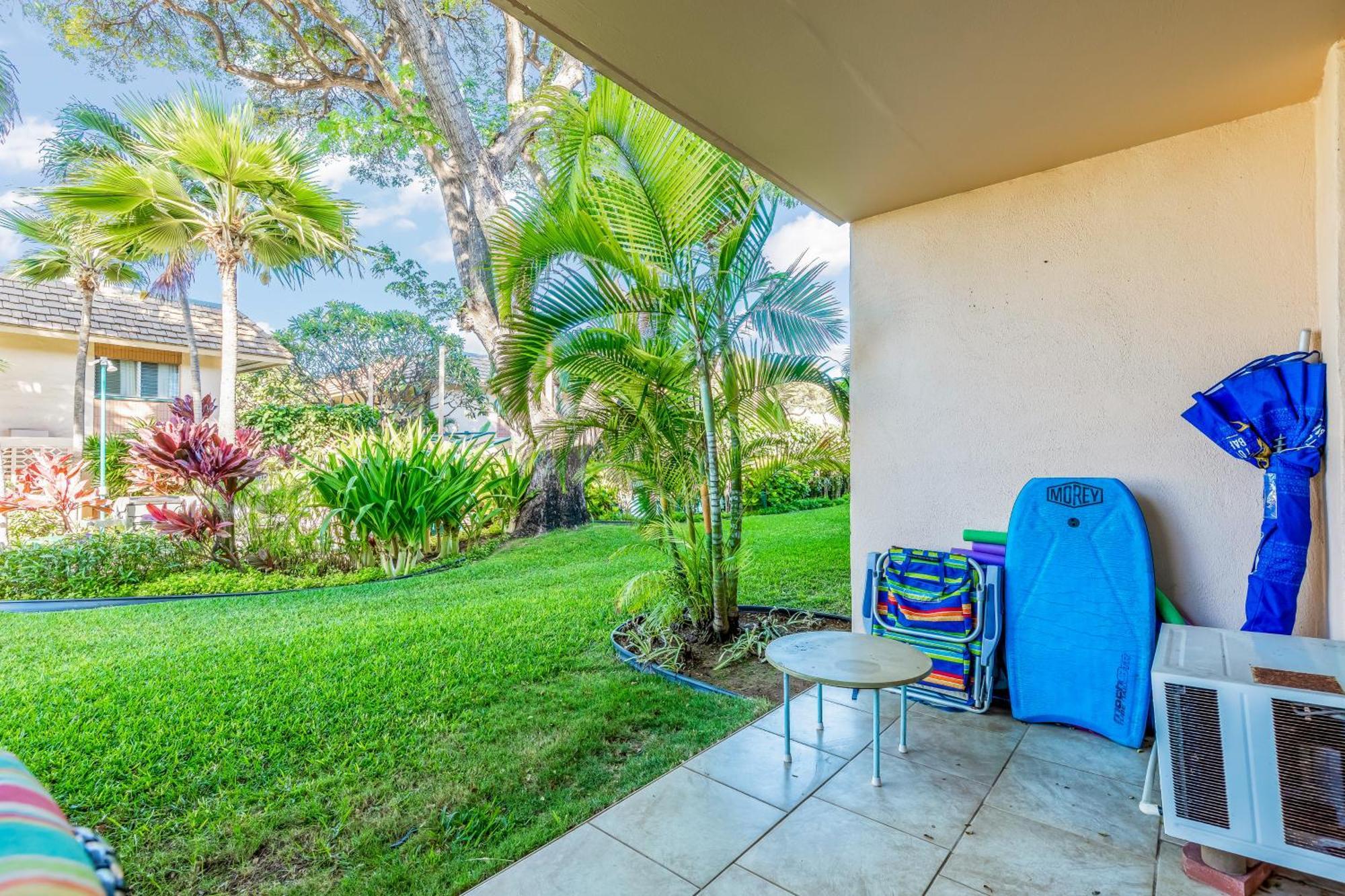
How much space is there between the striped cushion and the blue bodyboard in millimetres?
2978

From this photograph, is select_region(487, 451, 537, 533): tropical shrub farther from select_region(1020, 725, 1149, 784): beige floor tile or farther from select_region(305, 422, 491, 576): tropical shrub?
select_region(1020, 725, 1149, 784): beige floor tile

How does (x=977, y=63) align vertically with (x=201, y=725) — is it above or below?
above

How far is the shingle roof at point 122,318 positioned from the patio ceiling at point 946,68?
9.09m

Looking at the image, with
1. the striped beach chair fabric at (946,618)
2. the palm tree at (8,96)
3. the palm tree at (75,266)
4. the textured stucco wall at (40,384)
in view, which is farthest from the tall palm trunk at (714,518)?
the textured stucco wall at (40,384)

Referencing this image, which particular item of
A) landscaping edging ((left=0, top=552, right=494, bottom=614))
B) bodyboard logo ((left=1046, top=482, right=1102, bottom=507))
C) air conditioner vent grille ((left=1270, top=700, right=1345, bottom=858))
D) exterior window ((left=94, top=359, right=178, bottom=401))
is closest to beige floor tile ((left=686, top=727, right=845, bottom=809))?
air conditioner vent grille ((left=1270, top=700, right=1345, bottom=858))

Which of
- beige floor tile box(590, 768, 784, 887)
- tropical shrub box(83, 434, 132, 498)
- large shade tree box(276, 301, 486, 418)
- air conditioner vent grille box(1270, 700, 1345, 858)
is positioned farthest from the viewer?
large shade tree box(276, 301, 486, 418)

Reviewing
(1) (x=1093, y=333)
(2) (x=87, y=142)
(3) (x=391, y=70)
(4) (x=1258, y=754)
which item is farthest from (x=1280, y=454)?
(2) (x=87, y=142)

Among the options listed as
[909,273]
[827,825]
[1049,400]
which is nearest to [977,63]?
[909,273]

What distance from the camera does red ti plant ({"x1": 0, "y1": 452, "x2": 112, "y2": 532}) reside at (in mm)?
5691

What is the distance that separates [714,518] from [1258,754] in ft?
7.55

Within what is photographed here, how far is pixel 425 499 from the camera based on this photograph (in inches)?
234

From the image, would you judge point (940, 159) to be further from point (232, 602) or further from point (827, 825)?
point (232, 602)

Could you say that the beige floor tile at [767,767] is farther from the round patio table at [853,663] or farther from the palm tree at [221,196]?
the palm tree at [221,196]

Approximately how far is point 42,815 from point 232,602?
465 cm
